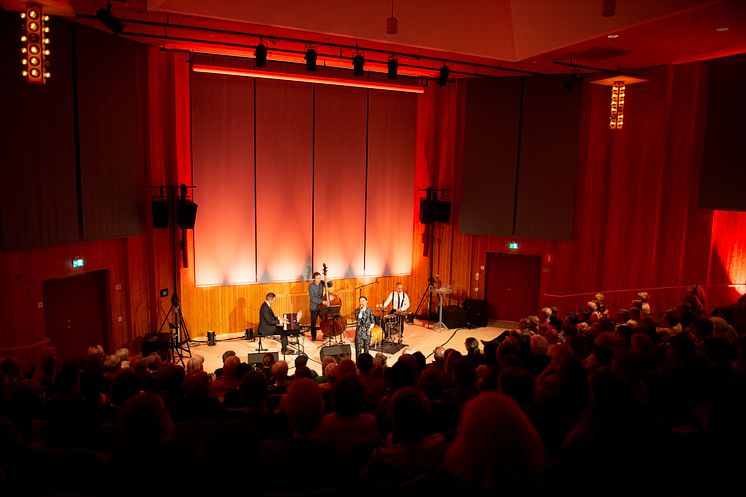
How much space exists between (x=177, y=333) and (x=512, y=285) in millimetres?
7808

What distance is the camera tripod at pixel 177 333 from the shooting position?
33.1ft

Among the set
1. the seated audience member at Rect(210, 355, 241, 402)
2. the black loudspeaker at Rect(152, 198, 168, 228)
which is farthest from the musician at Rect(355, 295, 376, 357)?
the seated audience member at Rect(210, 355, 241, 402)

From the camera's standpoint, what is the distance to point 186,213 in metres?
Answer: 10.3

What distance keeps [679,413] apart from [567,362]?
0.80 meters

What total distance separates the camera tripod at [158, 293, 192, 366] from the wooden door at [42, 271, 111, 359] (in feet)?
3.57

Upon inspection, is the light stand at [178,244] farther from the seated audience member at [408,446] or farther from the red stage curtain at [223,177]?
the seated audience member at [408,446]

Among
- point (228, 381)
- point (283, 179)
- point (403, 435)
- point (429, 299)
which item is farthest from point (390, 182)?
point (403, 435)

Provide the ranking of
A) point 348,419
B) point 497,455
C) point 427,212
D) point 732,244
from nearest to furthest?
point 497,455 < point 348,419 < point 732,244 < point 427,212

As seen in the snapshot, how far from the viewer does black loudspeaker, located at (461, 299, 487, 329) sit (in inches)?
502

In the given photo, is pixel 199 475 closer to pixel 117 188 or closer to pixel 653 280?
pixel 117 188

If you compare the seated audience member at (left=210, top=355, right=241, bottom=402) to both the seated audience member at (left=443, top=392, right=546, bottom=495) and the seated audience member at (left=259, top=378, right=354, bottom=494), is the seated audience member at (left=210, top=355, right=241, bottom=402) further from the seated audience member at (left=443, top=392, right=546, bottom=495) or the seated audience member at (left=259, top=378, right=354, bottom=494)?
the seated audience member at (left=443, top=392, right=546, bottom=495)

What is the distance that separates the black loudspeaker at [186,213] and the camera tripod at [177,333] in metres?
1.40

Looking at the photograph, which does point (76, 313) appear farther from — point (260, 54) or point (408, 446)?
point (408, 446)

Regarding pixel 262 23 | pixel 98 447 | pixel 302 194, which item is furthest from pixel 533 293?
pixel 98 447
